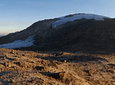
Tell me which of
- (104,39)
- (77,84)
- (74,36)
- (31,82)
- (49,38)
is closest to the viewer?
(31,82)

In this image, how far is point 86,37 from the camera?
71.8 feet

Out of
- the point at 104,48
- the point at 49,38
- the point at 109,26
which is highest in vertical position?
the point at 109,26

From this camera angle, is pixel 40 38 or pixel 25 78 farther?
pixel 40 38

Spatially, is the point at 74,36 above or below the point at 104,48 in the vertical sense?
above

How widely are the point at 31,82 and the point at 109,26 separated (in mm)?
22455

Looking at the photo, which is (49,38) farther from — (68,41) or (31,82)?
(31,82)

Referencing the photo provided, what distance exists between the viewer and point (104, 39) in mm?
20922

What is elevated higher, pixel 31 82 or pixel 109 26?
pixel 109 26

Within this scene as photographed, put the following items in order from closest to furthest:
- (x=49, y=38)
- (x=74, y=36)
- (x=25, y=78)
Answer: (x=25, y=78)
(x=74, y=36)
(x=49, y=38)

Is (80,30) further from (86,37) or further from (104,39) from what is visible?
(104,39)

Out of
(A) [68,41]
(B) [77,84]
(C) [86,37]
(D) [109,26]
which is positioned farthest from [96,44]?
(B) [77,84]

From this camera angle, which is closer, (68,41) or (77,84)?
(77,84)

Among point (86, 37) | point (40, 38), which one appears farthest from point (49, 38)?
point (86, 37)

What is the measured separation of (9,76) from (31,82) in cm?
103
